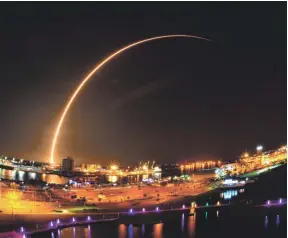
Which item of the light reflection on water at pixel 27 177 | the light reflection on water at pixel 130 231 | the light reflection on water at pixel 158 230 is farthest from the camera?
the light reflection on water at pixel 27 177

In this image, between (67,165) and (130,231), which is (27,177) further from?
(130,231)

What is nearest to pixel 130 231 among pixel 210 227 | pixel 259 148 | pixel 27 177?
pixel 210 227

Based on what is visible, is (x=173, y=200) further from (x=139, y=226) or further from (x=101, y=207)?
(x=139, y=226)

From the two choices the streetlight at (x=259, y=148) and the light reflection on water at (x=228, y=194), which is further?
the streetlight at (x=259, y=148)

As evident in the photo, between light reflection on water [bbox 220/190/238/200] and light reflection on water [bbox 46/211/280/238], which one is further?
light reflection on water [bbox 220/190/238/200]

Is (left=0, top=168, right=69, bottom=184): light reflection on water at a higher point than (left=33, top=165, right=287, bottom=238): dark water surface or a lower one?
higher

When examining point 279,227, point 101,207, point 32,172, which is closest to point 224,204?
point 279,227

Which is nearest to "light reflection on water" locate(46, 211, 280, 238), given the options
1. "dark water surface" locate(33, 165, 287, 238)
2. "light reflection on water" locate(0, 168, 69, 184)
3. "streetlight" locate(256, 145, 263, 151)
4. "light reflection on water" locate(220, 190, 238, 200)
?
"dark water surface" locate(33, 165, 287, 238)

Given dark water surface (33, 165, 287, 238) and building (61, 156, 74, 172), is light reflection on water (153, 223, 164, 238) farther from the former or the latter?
building (61, 156, 74, 172)

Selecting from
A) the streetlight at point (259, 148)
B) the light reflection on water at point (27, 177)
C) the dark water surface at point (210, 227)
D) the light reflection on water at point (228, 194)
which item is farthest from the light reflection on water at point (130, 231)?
the streetlight at point (259, 148)

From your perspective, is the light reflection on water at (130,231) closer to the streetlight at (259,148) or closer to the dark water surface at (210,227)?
the dark water surface at (210,227)

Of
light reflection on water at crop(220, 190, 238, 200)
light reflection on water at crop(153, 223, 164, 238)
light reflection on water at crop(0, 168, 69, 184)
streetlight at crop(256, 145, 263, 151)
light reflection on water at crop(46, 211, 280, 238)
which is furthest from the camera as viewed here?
streetlight at crop(256, 145, 263, 151)
